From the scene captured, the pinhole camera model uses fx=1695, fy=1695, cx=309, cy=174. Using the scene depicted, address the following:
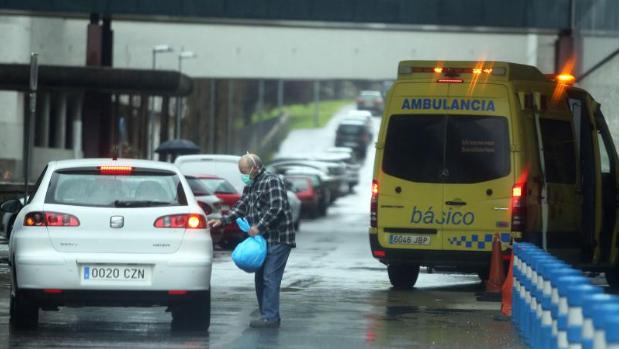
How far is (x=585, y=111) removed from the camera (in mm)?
20250

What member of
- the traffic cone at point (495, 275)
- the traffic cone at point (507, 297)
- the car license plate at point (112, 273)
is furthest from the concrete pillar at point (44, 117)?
the car license plate at point (112, 273)

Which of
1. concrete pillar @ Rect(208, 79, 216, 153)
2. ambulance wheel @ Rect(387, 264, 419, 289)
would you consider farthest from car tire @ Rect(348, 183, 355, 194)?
ambulance wheel @ Rect(387, 264, 419, 289)

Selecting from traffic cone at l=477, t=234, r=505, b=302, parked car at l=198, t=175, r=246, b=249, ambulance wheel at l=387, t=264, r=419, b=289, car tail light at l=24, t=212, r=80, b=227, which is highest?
car tail light at l=24, t=212, r=80, b=227

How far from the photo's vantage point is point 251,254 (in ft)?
46.8

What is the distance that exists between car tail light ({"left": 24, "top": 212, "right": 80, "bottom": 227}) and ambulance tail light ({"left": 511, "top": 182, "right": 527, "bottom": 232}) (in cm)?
665

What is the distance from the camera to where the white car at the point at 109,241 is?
1338cm

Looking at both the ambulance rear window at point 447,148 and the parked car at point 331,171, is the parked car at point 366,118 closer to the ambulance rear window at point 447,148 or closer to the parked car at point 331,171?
the parked car at point 331,171

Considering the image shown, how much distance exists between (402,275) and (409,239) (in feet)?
4.06

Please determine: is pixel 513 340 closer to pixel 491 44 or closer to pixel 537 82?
pixel 537 82

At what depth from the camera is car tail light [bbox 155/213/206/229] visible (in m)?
13.7

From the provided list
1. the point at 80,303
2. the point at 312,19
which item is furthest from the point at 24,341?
the point at 312,19

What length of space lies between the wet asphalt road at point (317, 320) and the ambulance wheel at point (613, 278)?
1.60m

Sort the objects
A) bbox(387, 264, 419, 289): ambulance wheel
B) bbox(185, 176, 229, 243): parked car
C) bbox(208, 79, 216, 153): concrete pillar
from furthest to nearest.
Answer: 1. bbox(208, 79, 216, 153): concrete pillar
2. bbox(185, 176, 229, 243): parked car
3. bbox(387, 264, 419, 289): ambulance wheel

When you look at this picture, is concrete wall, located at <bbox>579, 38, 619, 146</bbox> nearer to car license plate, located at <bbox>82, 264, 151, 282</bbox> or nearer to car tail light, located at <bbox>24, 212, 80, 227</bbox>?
car license plate, located at <bbox>82, 264, 151, 282</bbox>
